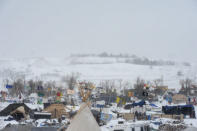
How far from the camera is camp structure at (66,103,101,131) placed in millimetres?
8148

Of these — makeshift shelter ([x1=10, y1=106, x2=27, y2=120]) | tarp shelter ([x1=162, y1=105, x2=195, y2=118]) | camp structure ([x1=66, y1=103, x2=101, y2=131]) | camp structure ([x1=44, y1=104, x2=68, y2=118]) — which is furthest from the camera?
camp structure ([x1=44, y1=104, x2=68, y2=118])

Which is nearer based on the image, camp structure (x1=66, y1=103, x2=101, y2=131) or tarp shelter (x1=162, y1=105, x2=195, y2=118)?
camp structure (x1=66, y1=103, x2=101, y2=131)

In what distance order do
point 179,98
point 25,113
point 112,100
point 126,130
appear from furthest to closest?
point 112,100 → point 179,98 → point 25,113 → point 126,130

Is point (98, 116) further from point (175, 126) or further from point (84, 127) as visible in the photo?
point (84, 127)

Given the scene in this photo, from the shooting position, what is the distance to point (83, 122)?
818 cm

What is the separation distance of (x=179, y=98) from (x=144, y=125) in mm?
34919

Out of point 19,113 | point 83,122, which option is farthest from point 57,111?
point 83,122

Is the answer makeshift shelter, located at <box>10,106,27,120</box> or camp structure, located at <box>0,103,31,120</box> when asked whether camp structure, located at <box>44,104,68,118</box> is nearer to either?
camp structure, located at <box>0,103,31,120</box>

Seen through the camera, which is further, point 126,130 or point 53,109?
point 53,109

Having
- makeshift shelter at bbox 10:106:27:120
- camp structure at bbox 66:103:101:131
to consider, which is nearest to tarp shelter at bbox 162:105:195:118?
makeshift shelter at bbox 10:106:27:120

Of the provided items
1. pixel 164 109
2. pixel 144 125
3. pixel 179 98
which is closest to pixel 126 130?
pixel 144 125

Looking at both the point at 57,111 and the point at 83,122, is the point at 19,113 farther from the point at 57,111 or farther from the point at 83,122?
the point at 83,122

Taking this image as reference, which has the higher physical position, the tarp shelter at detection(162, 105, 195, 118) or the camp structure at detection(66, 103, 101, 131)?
the camp structure at detection(66, 103, 101, 131)

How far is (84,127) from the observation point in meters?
8.12
